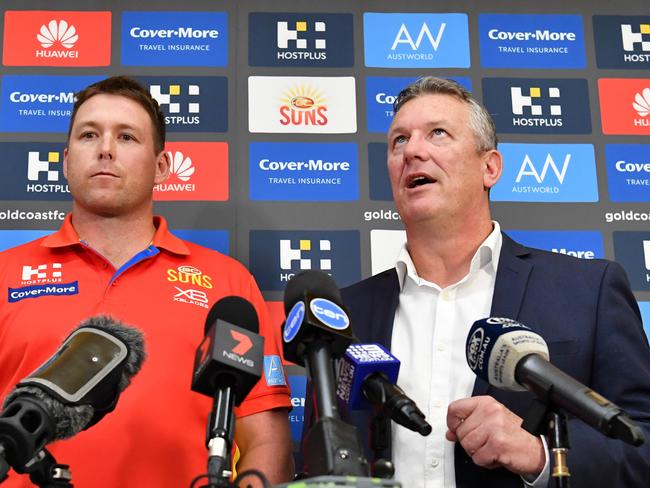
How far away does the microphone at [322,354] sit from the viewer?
1089 millimetres

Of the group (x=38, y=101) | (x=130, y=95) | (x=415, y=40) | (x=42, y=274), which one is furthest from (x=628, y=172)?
(x=38, y=101)

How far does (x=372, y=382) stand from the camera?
1.39 metres

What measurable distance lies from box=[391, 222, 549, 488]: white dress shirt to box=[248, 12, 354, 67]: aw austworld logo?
39.8 inches

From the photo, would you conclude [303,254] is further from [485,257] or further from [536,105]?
[536,105]

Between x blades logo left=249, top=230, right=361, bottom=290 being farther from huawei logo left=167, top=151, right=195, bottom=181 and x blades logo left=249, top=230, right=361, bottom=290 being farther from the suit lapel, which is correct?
the suit lapel

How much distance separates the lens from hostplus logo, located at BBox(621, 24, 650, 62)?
3.09m

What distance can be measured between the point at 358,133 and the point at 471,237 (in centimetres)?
76

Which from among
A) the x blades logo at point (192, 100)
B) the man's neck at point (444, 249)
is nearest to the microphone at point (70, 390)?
the man's neck at point (444, 249)

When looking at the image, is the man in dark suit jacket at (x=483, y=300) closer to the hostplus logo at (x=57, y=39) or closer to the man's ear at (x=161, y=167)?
the man's ear at (x=161, y=167)

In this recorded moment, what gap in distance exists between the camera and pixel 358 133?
2938 millimetres

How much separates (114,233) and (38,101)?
745 millimetres

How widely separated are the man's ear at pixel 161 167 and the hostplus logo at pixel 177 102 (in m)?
0.31

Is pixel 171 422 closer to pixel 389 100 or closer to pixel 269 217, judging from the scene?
pixel 269 217

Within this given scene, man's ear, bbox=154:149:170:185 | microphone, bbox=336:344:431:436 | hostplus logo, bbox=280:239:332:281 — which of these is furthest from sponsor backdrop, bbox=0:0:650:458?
microphone, bbox=336:344:431:436
